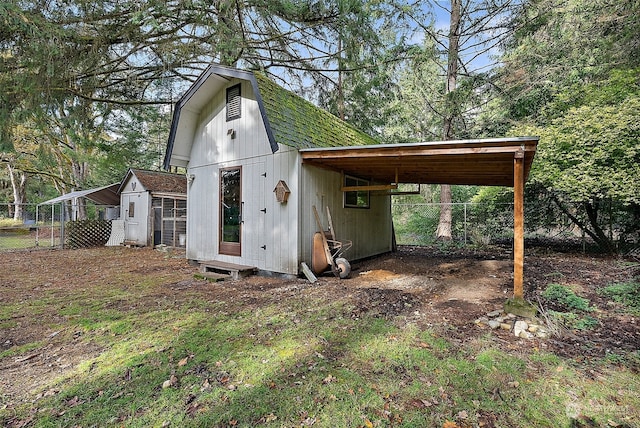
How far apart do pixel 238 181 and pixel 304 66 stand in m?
5.98

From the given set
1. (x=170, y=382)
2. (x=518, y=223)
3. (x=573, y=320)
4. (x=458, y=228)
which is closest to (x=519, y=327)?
(x=573, y=320)

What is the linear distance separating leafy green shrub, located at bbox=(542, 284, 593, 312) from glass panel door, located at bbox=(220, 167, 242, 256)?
562 centimetres

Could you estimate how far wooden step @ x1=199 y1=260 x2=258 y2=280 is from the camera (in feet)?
20.2

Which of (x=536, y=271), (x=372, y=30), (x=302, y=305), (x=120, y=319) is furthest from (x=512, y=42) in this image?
(x=120, y=319)

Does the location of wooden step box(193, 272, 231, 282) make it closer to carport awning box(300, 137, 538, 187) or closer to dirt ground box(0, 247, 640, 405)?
dirt ground box(0, 247, 640, 405)

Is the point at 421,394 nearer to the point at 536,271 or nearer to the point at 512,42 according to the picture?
the point at 536,271

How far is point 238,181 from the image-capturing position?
6758 millimetres

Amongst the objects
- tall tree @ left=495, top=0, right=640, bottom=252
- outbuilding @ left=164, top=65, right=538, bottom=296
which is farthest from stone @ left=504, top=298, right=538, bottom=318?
tall tree @ left=495, top=0, right=640, bottom=252

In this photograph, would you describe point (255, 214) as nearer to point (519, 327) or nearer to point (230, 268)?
point (230, 268)

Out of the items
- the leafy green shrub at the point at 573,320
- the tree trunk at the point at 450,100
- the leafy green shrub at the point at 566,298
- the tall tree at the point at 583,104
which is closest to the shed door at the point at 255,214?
the leafy green shrub at the point at 573,320

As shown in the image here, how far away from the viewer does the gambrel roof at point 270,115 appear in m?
5.79

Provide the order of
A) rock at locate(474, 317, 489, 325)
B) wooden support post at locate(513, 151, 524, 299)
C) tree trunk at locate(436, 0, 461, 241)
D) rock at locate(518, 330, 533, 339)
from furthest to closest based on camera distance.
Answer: tree trunk at locate(436, 0, 461, 241) < wooden support post at locate(513, 151, 524, 299) < rock at locate(474, 317, 489, 325) < rock at locate(518, 330, 533, 339)

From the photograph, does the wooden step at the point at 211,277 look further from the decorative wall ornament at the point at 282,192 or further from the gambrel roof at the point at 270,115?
the gambrel roof at the point at 270,115

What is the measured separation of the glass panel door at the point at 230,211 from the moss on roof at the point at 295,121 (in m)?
1.49
